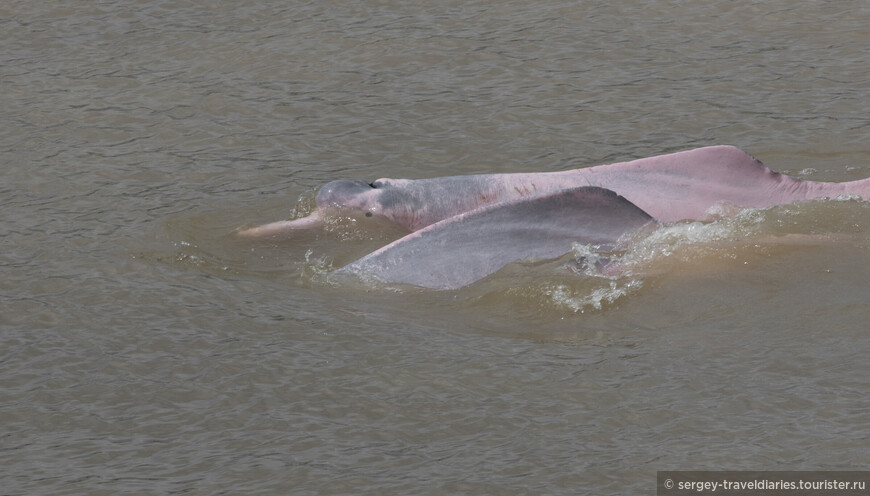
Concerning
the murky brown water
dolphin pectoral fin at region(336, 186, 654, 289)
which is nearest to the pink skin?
the murky brown water

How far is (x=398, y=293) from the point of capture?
581 centimetres

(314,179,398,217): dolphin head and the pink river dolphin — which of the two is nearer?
the pink river dolphin

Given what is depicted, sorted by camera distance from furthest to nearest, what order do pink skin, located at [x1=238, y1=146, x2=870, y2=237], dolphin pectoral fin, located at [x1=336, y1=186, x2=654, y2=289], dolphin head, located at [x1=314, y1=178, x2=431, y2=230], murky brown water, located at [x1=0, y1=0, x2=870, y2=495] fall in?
dolphin head, located at [x1=314, y1=178, x2=431, y2=230], pink skin, located at [x1=238, y1=146, x2=870, y2=237], dolphin pectoral fin, located at [x1=336, y1=186, x2=654, y2=289], murky brown water, located at [x1=0, y1=0, x2=870, y2=495]

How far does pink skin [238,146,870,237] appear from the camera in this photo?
6.30m

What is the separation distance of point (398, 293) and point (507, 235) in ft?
2.02

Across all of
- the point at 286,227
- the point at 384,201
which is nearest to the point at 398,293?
the point at 384,201

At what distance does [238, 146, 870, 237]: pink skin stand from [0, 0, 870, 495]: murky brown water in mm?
147

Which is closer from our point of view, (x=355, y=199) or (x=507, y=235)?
(x=507, y=235)

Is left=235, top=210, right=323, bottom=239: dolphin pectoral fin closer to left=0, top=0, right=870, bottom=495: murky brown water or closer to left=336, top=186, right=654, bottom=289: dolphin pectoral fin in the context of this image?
left=0, top=0, right=870, bottom=495: murky brown water

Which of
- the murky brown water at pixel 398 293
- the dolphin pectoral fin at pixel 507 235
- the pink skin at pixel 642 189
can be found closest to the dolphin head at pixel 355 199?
the pink skin at pixel 642 189

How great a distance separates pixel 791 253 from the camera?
591 centimetres

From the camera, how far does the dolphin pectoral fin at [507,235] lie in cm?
593

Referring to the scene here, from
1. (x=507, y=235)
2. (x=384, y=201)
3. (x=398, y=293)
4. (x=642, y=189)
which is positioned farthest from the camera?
(x=384, y=201)

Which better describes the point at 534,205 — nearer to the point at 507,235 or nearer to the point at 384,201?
the point at 507,235
